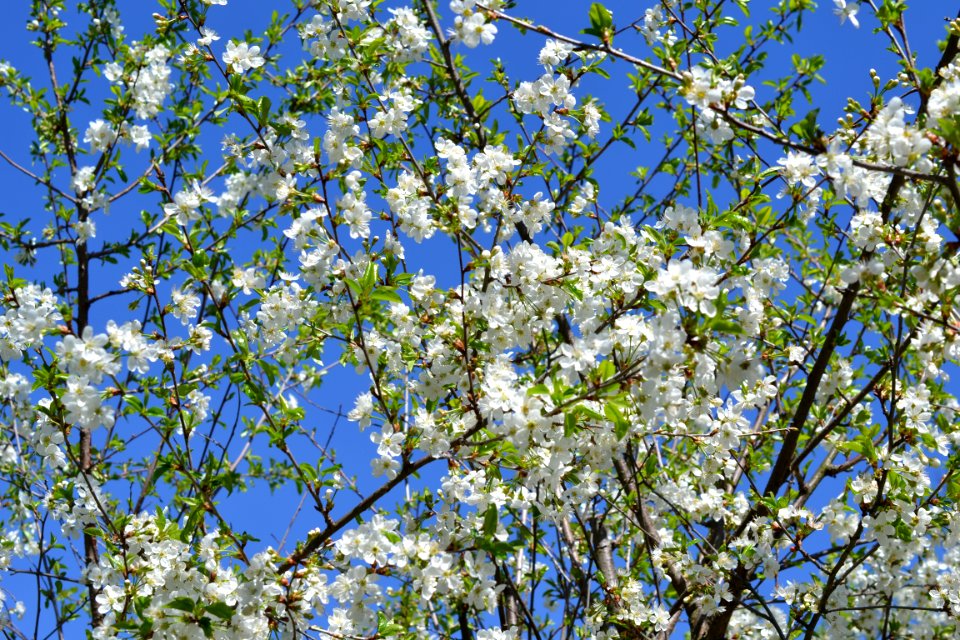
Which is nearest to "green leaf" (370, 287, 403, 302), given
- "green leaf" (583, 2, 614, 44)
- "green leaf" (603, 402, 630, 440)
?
"green leaf" (603, 402, 630, 440)

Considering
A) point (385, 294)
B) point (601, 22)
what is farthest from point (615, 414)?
point (601, 22)

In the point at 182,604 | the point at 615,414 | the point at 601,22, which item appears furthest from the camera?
the point at 601,22

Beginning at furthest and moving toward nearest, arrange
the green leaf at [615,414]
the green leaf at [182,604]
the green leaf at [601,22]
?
the green leaf at [601,22], the green leaf at [182,604], the green leaf at [615,414]

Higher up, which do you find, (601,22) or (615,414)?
(601,22)

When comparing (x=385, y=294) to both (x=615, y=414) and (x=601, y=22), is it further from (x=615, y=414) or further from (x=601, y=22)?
(x=601, y=22)

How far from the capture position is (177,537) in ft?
10.1

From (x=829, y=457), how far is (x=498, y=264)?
2.67 metres

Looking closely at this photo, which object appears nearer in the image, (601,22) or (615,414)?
(615,414)

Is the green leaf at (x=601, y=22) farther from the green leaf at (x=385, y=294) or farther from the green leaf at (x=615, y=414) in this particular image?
the green leaf at (x=615, y=414)

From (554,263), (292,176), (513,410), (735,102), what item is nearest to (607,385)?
(513,410)

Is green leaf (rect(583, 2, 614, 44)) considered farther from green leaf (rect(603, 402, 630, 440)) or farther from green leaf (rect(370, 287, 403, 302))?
green leaf (rect(603, 402, 630, 440))

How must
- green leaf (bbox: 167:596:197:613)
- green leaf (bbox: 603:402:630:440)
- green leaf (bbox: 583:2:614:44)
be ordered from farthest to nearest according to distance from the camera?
green leaf (bbox: 583:2:614:44) → green leaf (bbox: 167:596:197:613) → green leaf (bbox: 603:402:630:440)

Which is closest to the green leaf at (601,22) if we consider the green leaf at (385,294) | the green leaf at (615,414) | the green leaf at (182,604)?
the green leaf at (385,294)

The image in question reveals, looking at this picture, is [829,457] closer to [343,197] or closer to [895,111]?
[895,111]
